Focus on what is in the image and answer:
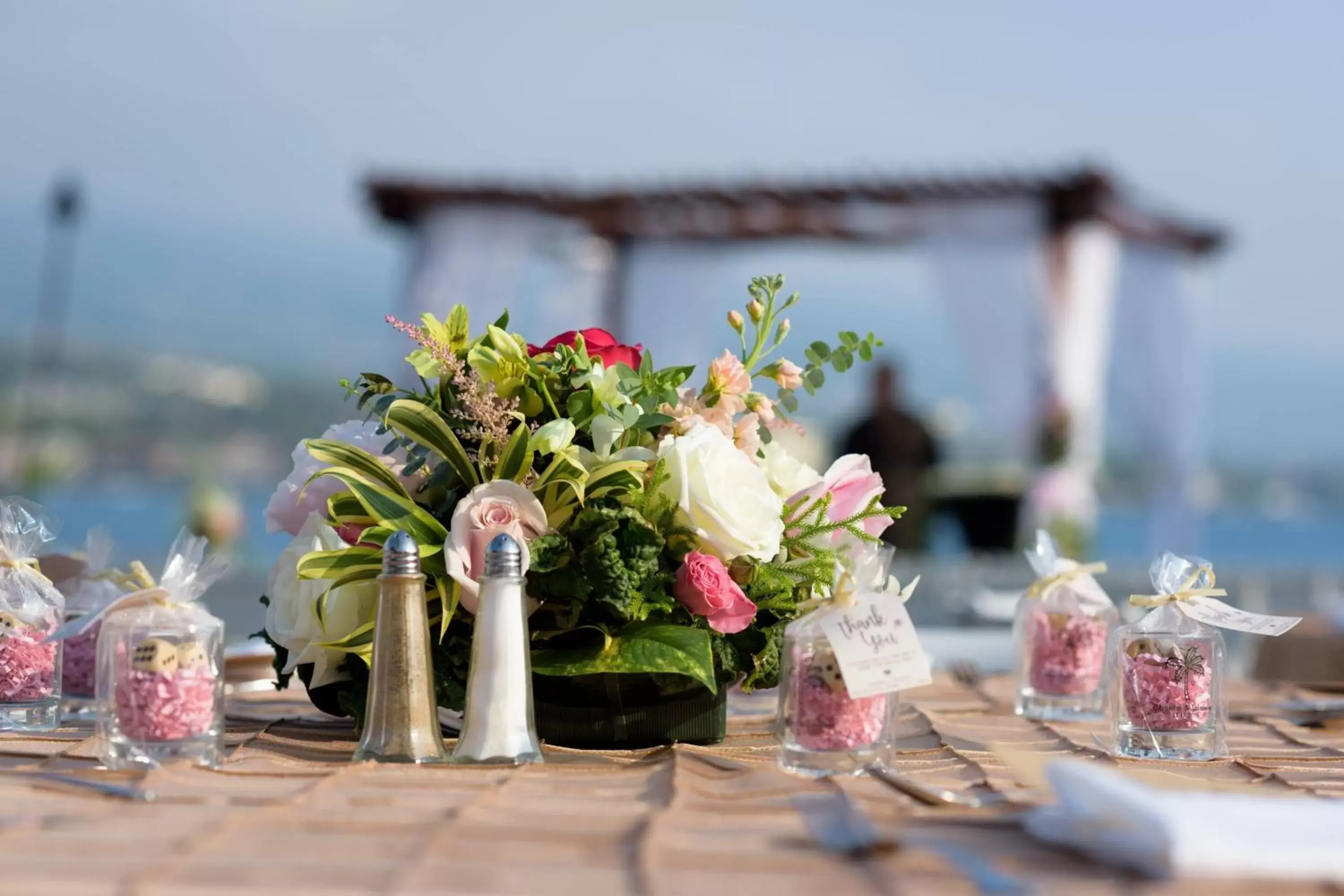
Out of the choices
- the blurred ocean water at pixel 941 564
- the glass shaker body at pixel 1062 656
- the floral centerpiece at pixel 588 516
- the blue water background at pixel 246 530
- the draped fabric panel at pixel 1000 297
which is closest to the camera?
the floral centerpiece at pixel 588 516

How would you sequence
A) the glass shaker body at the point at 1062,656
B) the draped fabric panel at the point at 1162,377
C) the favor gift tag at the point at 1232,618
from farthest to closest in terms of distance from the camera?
the draped fabric panel at the point at 1162,377 < the glass shaker body at the point at 1062,656 < the favor gift tag at the point at 1232,618

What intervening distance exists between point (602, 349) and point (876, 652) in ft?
1.39

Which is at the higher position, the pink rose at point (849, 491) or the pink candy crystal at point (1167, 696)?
the pink rose at point (849, 491)

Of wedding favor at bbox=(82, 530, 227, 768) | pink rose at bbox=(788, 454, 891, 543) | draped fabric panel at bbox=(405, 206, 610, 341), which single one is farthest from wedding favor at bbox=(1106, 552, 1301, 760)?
draped fabric panel at bbox=(405, 206, 610, 341)

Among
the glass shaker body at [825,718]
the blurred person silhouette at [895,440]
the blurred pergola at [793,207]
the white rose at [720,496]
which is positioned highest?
the blurred pergola at [793,207]

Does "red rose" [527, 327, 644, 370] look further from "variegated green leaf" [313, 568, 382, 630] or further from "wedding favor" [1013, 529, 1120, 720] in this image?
"wedding favor" [1013, 529, 1120, 720]

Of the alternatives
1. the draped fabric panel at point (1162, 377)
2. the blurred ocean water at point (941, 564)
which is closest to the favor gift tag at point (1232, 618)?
the blurred ocean water at point (941, 564)

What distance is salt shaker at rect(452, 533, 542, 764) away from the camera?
1.11 meters

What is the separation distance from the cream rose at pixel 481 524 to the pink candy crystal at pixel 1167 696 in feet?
2.06

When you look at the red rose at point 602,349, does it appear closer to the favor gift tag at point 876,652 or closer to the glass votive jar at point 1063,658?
the favor gift tag at point 876,652

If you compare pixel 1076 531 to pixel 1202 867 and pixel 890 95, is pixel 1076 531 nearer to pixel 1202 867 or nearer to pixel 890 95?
pixel 1202 867

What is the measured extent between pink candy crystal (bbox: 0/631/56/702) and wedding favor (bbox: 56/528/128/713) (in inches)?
3.1

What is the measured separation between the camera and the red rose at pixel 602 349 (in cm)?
131

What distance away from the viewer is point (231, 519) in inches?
253
